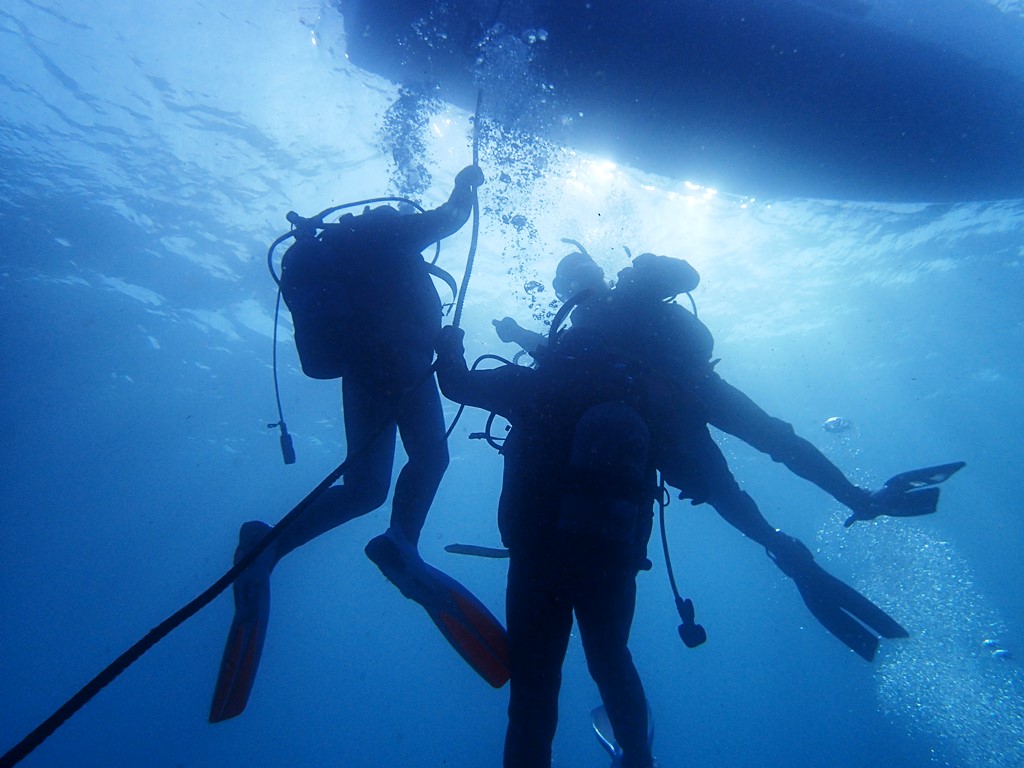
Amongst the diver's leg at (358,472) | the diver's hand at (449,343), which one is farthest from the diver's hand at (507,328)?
the diver's leg at (358,472)

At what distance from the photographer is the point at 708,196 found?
1273 cm

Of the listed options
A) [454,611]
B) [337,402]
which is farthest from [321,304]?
[337,402]

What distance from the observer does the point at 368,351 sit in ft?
12.9

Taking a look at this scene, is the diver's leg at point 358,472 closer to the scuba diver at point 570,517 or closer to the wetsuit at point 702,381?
the scuba diver at point 570,517

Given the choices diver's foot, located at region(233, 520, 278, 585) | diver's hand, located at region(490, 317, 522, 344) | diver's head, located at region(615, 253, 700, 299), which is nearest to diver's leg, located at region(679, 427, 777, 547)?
diver's head, located at region(615, 253, 700, 299)

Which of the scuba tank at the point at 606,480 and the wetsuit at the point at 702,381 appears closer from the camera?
the scuba tank at the point at 606,480

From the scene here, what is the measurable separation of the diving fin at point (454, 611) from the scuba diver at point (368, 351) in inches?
10.4

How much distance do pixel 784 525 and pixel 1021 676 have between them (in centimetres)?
2380

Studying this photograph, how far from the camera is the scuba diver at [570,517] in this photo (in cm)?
269

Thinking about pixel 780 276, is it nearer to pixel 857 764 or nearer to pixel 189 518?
pixel 189 518

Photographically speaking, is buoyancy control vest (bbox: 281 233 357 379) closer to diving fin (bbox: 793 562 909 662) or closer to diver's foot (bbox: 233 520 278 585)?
diver's foot (bbox: 233 520 278 585)

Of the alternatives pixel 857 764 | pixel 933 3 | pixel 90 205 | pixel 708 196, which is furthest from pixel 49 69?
pixel 857 764

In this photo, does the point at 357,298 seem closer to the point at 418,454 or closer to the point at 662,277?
the point at 418,454

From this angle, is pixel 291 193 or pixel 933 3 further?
pixel 291 193
